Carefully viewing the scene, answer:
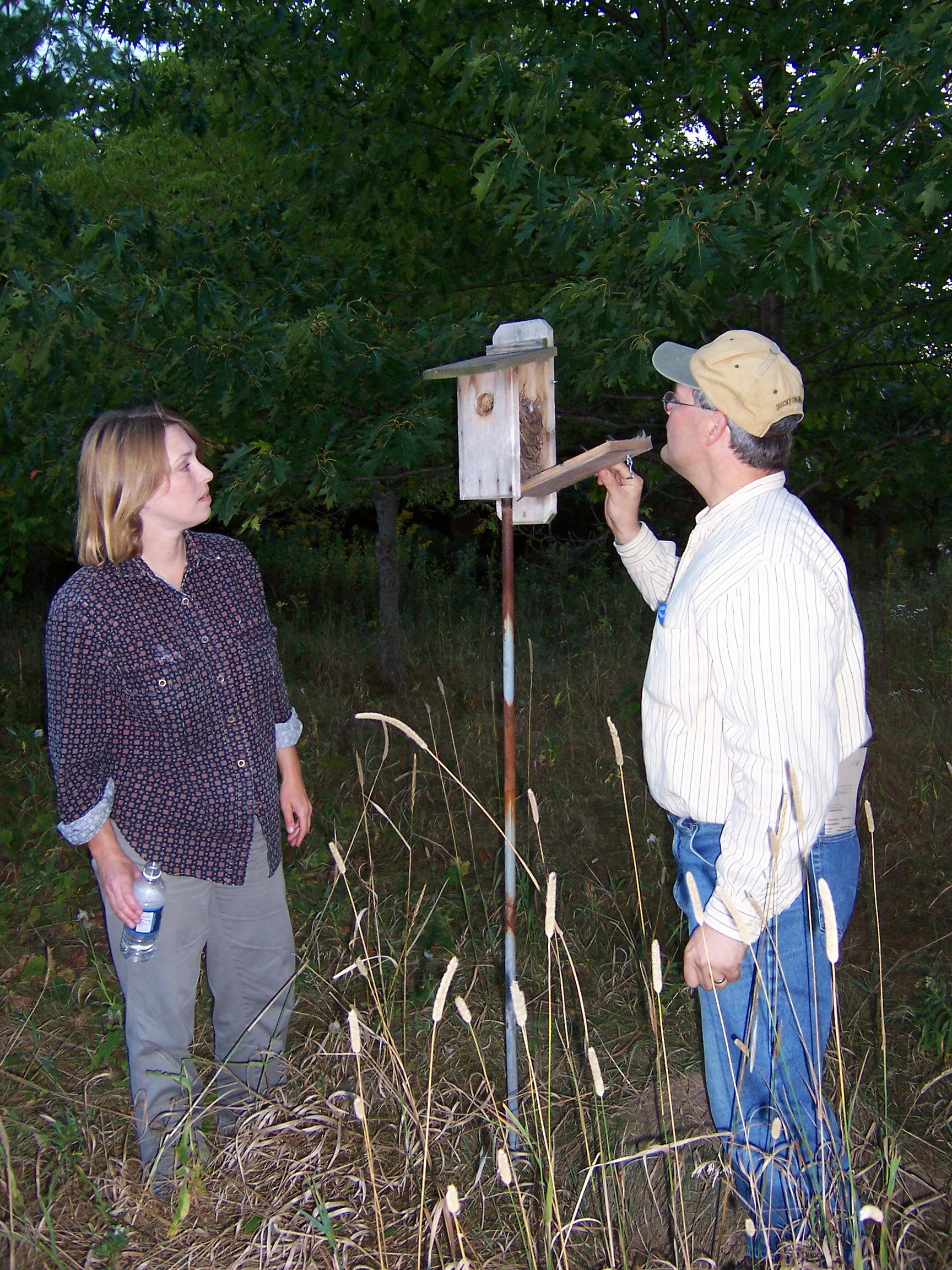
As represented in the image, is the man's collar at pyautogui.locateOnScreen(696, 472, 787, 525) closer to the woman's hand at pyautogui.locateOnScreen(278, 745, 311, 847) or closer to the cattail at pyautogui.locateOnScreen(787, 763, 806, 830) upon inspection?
the cattail at pyautogui.locateOnScreen(787, 763, 806, 830)

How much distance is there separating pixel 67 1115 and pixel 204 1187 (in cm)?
55

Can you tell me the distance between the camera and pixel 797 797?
168cm

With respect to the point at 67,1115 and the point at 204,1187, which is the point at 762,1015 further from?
the point at 67,1115

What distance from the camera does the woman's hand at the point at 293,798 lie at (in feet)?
8.88

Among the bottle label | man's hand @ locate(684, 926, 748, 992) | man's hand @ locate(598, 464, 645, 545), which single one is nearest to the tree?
man's hand @ locate(598, 464, 645, 545)

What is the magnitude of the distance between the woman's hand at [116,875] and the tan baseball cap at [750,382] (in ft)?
5.34

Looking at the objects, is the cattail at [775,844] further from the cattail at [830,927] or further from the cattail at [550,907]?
the cattail at [550,907]

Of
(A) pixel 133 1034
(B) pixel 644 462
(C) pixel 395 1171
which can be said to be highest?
(B) pixel 644 462

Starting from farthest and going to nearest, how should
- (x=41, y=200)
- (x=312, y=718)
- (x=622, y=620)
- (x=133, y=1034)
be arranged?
(x=622, y=620)
(x=312, y=718)
(x=41, y=200)
(x=133, y=1034)

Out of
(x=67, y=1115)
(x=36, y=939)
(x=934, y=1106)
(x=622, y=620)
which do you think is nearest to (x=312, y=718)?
(x=36, y=939)

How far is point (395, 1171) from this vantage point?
2.54m

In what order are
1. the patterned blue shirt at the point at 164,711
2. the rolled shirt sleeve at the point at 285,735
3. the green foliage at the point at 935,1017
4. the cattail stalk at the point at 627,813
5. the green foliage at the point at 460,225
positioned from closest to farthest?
the cattail stalk at the point at 627,813 → the patterned blue shirt at the point at 164,711 → the rolled shirt sleeve at the point at 285,735 → the green foliage at the point at 935,1017 → the green foliage at the point at 460,225

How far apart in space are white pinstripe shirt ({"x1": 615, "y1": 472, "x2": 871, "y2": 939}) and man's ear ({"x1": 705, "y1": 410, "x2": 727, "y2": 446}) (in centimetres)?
11

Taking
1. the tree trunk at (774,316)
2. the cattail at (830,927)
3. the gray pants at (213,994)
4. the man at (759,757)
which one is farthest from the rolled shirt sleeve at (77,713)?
the tree trunk at (774,316)
